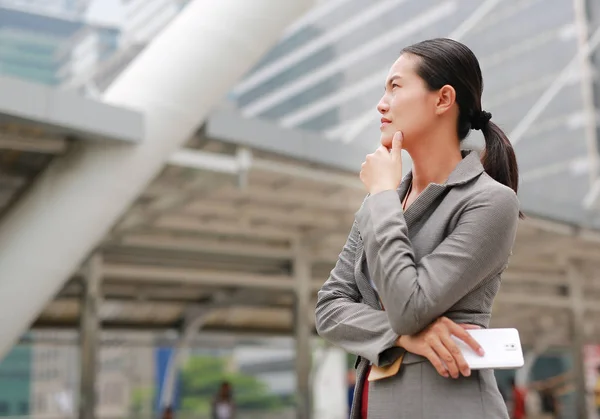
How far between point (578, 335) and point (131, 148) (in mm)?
18156

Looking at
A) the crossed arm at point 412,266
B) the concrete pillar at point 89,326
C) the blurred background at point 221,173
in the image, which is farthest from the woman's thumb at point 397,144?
the concrete pillar at point 89,326

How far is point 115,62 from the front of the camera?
39.2 ft

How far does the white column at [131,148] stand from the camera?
9.73 metres

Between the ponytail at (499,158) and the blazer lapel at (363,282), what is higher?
the ponytail at (499,158)

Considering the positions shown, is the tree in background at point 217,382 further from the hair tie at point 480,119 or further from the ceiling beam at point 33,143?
the hair tie at point 480,119

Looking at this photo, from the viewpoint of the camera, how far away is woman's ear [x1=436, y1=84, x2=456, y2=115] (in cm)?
186

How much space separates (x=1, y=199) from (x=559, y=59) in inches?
852

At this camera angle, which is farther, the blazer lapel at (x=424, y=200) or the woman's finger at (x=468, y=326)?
the blazer lapel at (x=424, y=200)

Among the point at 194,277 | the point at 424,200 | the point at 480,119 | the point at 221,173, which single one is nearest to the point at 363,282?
the point at 424,200

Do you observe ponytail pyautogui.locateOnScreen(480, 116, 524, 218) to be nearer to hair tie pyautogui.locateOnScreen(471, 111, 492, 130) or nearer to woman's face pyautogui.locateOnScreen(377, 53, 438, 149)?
hair tie pyautogui.locateOnScreen(471, 111, 492, 130)

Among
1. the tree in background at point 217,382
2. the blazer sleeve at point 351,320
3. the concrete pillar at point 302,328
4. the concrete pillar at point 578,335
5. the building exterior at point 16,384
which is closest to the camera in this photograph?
the blazer sleeve at point 351,320

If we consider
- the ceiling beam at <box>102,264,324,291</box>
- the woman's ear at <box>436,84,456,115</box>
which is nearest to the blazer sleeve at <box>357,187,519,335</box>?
the woman's ear at <box>436,84,456,115</box>

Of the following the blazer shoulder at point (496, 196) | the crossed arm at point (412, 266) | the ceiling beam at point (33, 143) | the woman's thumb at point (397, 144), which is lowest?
the crossed arm at point (412, 266)

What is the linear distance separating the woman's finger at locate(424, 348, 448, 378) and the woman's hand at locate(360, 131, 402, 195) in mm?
327
